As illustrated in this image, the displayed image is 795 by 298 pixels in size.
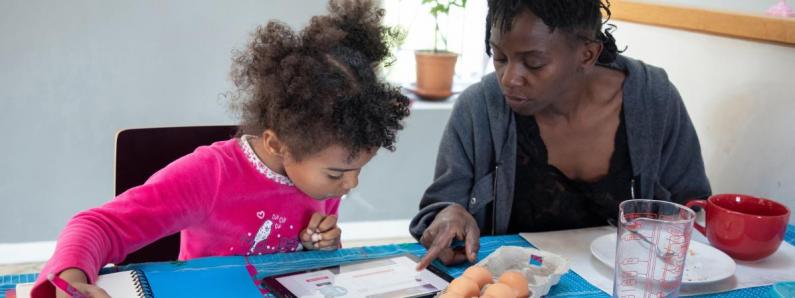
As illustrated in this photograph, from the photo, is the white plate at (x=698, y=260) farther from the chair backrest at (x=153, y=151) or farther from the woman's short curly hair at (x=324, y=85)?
the chair backrest at (x=153, y=151)

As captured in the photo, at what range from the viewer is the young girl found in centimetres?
109

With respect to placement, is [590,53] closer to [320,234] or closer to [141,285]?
[320,234]

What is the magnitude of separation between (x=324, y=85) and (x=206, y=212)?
11.4 inches

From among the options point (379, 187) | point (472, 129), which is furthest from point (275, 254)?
point (379, 187)

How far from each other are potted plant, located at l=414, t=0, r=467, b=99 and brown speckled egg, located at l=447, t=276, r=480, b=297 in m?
1.89

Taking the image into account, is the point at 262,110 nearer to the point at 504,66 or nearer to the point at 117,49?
the point at 504,66

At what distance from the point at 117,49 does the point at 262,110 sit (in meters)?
1.36

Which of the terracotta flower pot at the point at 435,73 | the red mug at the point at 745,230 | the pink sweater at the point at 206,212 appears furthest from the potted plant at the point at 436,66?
the red mug at the point at 745,230

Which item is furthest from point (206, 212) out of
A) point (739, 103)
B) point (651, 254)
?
point (739, 103)

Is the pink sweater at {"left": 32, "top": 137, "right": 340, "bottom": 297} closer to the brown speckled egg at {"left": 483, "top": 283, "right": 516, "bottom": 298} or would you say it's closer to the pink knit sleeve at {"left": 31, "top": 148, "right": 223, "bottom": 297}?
the pink knit sleeve at {"left": 31, "top": 148, "right": 223, "bottom": 297}

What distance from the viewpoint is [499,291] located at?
36.1 inches

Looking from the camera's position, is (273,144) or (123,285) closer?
(123,285)

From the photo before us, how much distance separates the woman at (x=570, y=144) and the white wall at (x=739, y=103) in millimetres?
203

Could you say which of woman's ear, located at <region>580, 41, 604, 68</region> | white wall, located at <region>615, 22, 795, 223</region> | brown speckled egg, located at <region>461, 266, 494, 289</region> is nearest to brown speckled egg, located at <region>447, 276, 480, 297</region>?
brown speckled egg, located at <region>461, 266, 494, 289</region>
